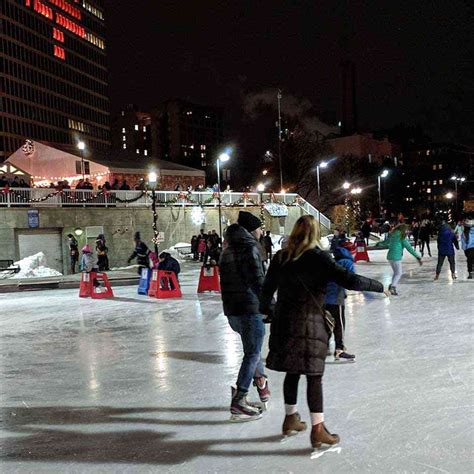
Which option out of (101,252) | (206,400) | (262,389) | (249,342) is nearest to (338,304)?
(262,389)

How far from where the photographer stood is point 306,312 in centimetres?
410

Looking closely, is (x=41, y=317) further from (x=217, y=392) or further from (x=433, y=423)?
(x=433, y=423)

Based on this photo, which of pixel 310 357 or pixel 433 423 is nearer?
pixel 310 357

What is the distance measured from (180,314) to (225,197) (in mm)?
22012

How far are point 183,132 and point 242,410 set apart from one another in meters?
144

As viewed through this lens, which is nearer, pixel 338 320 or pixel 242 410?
pixel 242 410

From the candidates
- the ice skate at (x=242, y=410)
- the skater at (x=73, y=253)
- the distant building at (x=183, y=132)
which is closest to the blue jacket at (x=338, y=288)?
the ice skate at (x=242, y=410)

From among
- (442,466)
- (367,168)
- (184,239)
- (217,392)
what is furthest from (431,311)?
(367,168)

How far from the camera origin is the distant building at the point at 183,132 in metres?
143

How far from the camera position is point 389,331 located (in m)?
9.10

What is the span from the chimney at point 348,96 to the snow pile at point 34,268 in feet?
262

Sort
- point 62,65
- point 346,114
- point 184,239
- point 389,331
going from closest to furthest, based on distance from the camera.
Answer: point 389,331 < point 184,239 < point 62,65 < point 346,114

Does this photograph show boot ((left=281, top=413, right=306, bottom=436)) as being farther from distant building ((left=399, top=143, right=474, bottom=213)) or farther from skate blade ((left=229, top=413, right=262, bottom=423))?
distant building ((left=399, top=143, right=474, bottom=213))

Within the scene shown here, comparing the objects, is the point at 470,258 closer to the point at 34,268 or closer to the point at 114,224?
the point at 34,268
